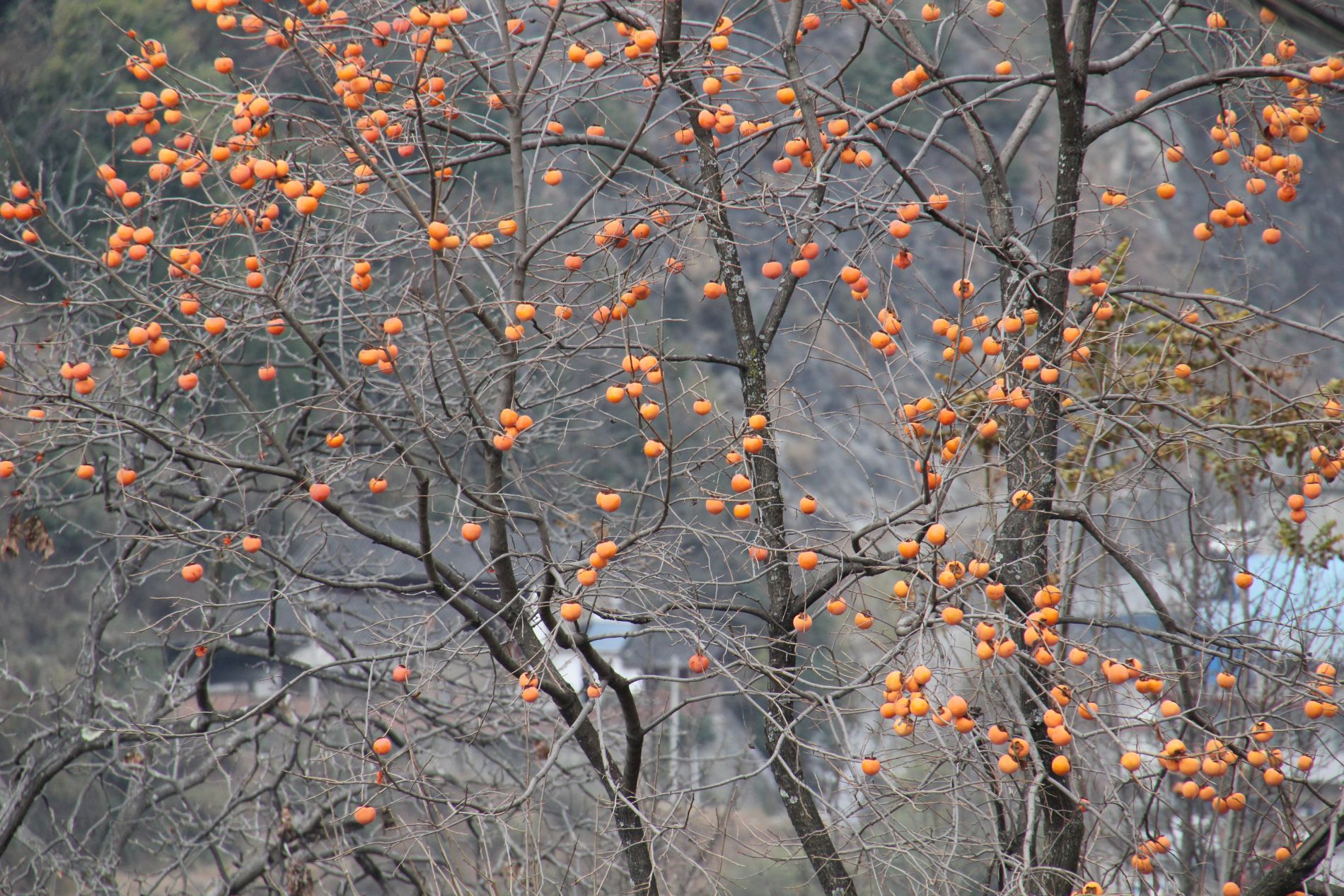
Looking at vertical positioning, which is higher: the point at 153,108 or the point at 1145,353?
the point at 1145,353

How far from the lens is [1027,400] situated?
11.0 feet

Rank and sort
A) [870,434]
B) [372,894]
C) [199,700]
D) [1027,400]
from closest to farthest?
[1027,400] < [199,700] < [372,894] < [870,434]

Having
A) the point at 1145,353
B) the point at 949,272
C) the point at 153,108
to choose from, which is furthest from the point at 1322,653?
the point at 949,272

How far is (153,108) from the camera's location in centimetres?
413

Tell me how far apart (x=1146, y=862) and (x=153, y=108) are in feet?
14.7

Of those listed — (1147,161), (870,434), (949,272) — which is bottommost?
(870,434)

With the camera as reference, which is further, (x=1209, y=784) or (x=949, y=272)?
(x=949, y=272)

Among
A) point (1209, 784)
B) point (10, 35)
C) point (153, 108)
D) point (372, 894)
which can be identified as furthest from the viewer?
point (372, 894)

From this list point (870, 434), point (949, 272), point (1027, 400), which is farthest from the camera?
point (949, 272)

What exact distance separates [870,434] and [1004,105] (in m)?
8.72

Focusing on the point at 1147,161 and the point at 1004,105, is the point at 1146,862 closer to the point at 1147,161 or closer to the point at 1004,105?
the point at 1004,105

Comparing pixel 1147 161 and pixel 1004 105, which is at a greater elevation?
pixel 1147 161

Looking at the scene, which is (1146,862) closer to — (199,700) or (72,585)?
(199,700)

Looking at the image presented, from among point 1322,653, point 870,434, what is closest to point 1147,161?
point 870,434
